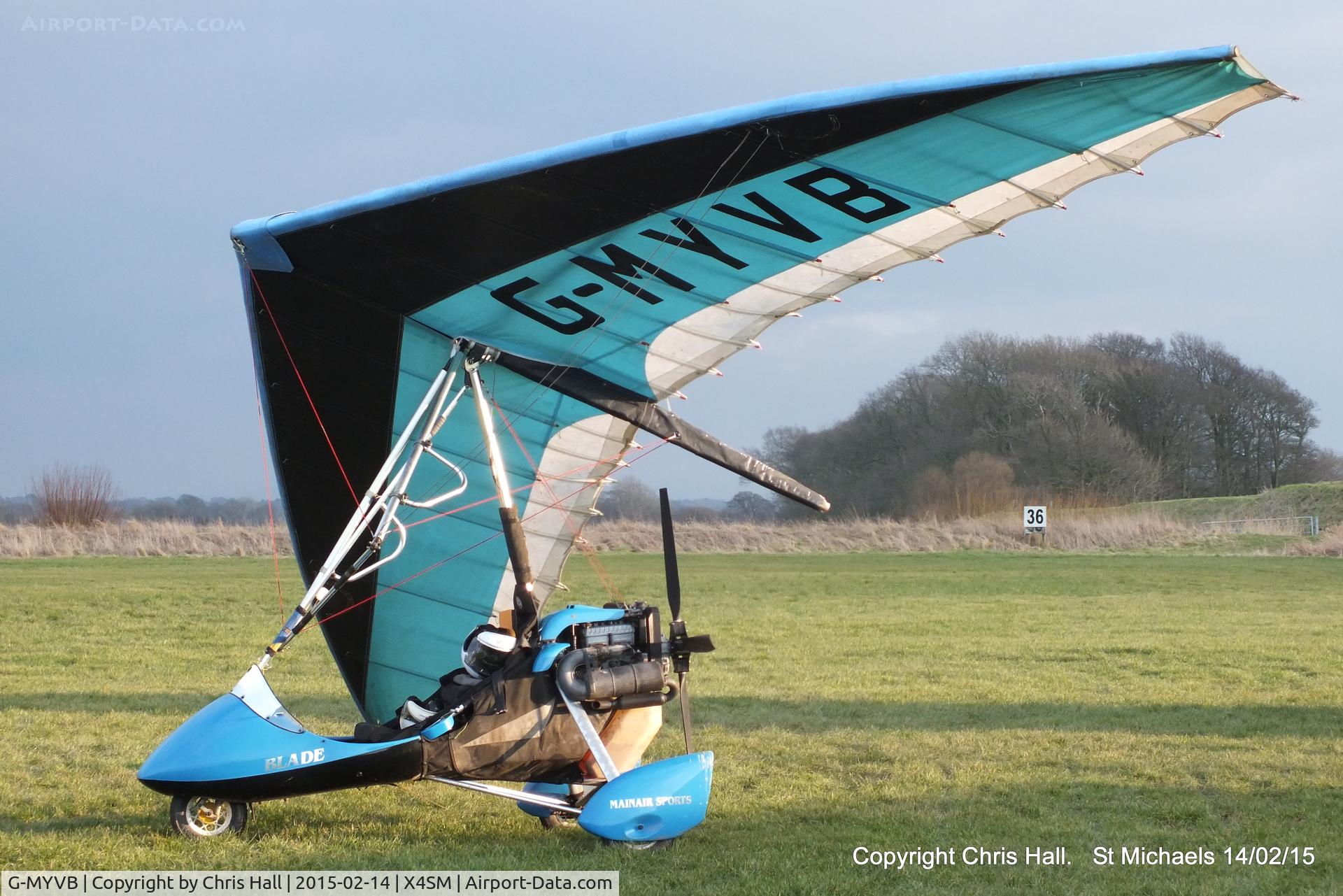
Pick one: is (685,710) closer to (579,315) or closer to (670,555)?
(670,555)

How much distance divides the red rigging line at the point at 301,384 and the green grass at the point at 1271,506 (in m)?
41.1

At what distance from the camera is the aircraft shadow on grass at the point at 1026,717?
7.67 meters

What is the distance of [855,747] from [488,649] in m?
3.01

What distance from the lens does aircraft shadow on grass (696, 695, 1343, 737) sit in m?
7.67

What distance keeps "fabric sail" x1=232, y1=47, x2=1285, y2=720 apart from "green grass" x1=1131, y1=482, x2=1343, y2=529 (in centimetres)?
4046

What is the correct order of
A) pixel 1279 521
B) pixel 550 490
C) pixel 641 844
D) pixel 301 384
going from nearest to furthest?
pixel 641 844, pixel 301 384, pixel 550 490, pixel 1279 521

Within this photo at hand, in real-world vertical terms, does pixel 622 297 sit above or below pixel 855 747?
above

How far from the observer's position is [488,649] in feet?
16.7

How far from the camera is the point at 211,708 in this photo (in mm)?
4867

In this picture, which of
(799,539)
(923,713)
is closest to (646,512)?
(799,539)

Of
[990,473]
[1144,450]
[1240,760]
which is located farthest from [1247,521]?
[1240,760]

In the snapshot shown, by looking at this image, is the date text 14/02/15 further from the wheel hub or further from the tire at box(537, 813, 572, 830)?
the wheel hub

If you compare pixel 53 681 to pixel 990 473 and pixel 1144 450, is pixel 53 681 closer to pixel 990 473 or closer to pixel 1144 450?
pixel 990 473

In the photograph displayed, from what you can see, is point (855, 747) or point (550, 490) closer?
point (550, 490)
